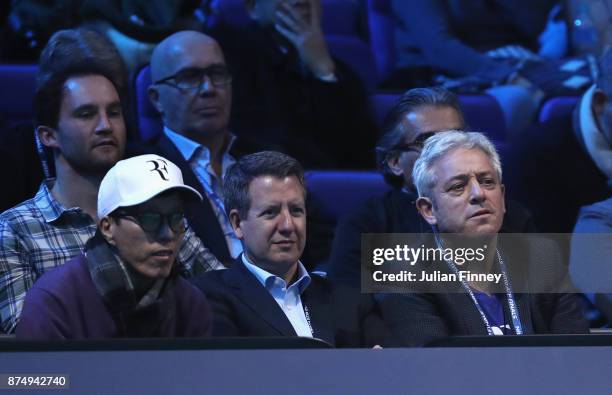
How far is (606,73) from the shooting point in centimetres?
293

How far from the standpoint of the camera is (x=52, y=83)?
265 cm

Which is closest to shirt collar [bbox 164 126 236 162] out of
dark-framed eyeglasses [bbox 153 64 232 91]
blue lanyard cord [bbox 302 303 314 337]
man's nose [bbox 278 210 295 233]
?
dark-framed eyeglasses [bbox 153 64 232 91]

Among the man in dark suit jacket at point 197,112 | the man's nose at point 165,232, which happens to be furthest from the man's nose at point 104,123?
the man's nose at point 165,232

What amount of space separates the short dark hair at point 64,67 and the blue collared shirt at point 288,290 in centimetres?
51

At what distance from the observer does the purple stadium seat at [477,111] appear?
298 cm

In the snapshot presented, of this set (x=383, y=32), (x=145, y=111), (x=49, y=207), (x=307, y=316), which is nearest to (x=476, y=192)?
(x=307, y=316)

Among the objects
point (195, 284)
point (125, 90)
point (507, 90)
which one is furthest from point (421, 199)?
point (507, 90)

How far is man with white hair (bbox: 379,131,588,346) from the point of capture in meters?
2.58

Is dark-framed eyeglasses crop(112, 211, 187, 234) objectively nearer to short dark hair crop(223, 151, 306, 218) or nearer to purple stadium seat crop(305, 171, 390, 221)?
short dark hair crop(223, 151, 306, 218)

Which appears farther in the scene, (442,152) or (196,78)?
(196,78)

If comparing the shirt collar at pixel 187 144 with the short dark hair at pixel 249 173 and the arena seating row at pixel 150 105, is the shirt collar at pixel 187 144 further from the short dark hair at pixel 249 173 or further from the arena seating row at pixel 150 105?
the short dark hair at pixel 249 173

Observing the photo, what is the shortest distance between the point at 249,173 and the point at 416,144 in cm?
45

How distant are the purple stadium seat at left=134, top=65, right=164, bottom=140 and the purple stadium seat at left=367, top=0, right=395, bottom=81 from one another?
3.22 ft

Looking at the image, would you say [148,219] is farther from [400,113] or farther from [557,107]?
[557,107]
